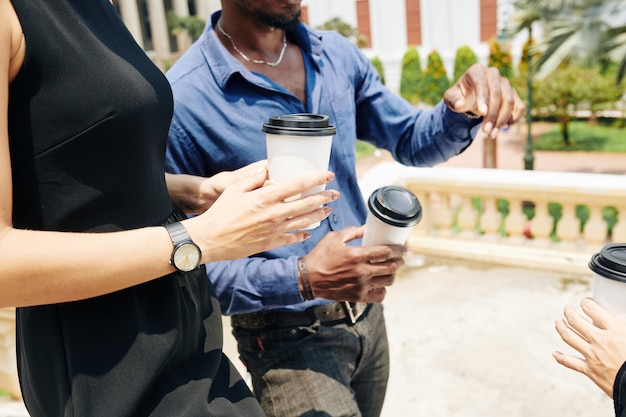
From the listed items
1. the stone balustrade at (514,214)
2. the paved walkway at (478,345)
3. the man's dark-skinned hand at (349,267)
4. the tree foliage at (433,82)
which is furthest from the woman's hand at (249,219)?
the tree foliage at (433,82)

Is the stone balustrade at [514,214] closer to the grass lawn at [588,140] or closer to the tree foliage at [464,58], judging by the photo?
the grass lawn at [588,140]

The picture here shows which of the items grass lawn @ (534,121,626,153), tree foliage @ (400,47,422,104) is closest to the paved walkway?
grass lawn @ (534,121,626,153)

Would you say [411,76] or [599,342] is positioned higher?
[599,342]

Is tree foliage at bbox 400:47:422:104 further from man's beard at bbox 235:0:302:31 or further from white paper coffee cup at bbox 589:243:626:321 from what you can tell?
white paper coffee cup at bbox 589:243:626:321

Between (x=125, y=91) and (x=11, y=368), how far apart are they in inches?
98.2

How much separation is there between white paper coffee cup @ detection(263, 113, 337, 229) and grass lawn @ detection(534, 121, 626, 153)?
1695 centimetres

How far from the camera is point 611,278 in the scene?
49.2 inches

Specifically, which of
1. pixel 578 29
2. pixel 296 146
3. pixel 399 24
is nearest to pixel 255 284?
pixel 296 146

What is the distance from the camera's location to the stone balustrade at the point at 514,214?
474 centimetres

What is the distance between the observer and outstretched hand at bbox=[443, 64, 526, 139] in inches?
66.6

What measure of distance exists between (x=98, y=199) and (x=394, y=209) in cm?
72

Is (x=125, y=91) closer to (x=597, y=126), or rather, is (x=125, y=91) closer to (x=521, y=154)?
(x=521, y=154)

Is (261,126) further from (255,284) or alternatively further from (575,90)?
(575,90)

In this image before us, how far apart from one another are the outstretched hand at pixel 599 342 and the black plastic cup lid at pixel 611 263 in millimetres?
100
